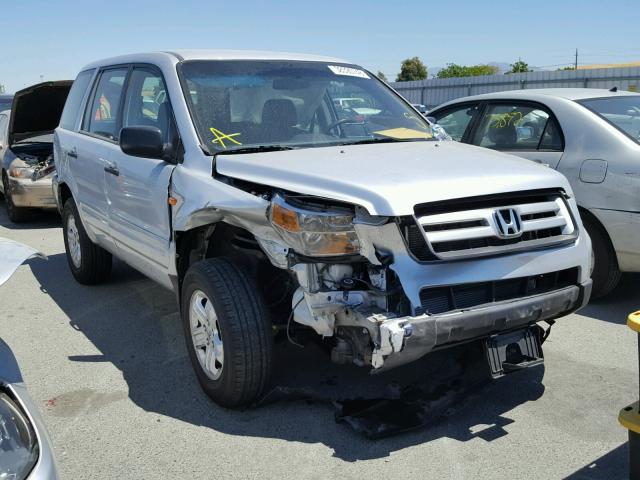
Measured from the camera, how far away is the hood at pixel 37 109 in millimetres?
9625

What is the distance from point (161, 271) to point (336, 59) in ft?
6.75

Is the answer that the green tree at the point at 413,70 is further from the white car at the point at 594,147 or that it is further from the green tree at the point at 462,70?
the white car at the point at 594,147

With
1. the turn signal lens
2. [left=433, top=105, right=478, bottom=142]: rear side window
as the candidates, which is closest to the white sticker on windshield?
[left=433, top=105, right=478, bottom=142]: rear side window

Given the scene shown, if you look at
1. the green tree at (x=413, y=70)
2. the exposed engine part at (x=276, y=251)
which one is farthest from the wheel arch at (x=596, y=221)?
the green tree at (x=413, y=70)

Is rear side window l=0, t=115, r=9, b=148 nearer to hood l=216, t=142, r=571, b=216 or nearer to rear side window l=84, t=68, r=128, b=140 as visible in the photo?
rear side window l=84, t=68, r=128, b=140

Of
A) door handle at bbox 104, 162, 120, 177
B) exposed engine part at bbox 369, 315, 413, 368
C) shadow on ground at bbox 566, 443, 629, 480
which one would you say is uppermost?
door handle at bbox 104, 162, 120, 177

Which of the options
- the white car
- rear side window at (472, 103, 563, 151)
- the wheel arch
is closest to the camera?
the white car

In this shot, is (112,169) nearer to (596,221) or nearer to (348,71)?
(348,71)

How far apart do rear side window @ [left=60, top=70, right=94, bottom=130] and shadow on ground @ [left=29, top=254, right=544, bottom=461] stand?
1794 mm

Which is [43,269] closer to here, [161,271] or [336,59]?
[161,271]

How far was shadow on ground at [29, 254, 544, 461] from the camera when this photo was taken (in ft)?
11.5

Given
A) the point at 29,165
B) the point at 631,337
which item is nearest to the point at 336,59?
the point at 631,337

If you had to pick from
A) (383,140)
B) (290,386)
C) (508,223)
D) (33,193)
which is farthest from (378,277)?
(33,193)

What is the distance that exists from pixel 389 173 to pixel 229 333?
1.15m
